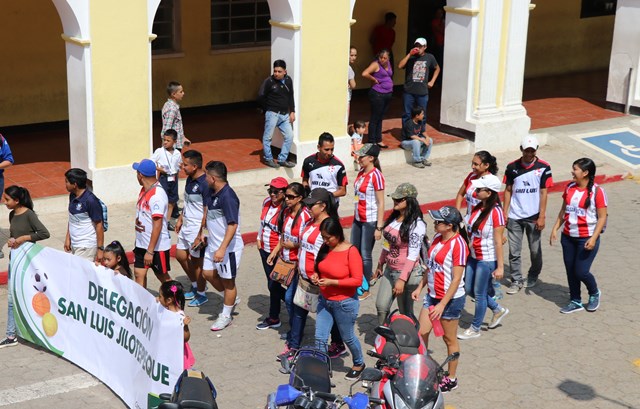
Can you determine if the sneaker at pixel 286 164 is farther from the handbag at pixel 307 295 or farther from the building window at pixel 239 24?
the handbag at pixel 307 295

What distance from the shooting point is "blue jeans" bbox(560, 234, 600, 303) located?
10.9 metres

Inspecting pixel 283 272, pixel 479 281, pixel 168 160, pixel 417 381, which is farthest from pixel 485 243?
pixel 168 160

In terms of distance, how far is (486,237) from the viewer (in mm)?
10188

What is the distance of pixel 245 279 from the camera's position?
1203cm

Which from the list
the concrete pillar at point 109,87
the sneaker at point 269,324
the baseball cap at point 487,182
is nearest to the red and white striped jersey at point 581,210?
the baseball cap at point 487,182

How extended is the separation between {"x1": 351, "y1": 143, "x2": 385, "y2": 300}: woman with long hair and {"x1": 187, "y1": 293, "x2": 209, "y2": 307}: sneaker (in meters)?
1.65

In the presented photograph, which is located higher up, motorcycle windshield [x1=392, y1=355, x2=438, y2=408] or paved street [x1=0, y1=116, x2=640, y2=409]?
motorcycle windshield [x1=392, y1=355, x2=438, y2=408]

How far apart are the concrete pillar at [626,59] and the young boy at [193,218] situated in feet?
36.7

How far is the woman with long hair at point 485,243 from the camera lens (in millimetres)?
10180

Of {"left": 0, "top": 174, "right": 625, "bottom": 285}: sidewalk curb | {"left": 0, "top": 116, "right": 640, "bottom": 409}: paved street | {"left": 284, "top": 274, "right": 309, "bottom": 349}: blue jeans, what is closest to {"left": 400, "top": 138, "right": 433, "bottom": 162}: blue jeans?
{"left": 0, "top": 174, "right": 625, "bottom": 285}: sidewalk curb

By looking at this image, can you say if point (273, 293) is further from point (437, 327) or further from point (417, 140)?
point (417, 140)

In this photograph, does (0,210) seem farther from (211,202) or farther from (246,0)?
(246,0)

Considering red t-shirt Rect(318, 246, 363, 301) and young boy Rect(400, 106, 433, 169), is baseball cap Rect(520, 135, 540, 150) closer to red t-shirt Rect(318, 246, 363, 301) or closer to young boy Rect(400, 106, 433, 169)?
red t-shirt Rect(318, 246, 363, 301)

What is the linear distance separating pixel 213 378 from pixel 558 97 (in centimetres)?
1357
